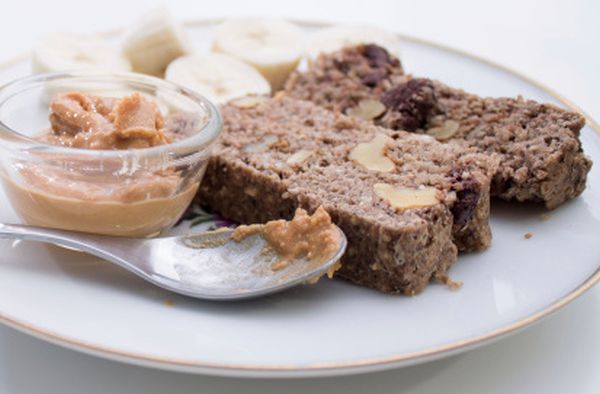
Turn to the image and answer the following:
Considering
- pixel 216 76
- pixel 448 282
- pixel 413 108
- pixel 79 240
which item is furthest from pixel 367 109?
pixel 79 240

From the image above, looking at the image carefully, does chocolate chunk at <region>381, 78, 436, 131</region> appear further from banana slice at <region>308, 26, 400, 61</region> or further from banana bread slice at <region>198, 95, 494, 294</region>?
banana slice at <region>308, 26, 400, 61</region>

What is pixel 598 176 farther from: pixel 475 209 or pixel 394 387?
pixel 394 387

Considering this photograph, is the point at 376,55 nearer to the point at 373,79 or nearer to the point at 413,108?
the point at 373,79

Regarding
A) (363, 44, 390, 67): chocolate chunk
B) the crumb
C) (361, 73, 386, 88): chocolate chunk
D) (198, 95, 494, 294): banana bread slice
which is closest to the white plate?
the crumb

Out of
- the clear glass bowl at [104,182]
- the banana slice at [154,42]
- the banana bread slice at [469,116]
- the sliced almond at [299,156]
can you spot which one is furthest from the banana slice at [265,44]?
the clear glass bowl at [104,182]

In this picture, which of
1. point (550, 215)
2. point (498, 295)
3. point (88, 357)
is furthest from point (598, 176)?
point (88, 357)
